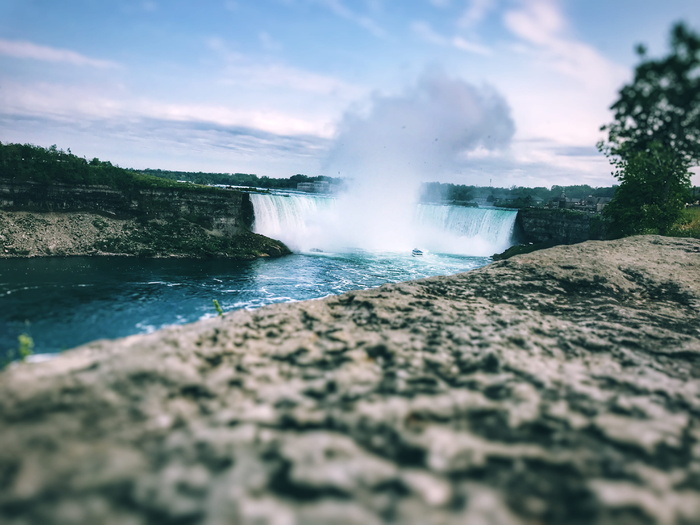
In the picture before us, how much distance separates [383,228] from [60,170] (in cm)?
4545

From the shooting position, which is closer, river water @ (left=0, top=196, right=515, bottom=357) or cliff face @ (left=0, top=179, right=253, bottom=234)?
river water @ (left=0, top=196, right=515, bottom=357)

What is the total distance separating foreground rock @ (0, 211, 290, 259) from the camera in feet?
125

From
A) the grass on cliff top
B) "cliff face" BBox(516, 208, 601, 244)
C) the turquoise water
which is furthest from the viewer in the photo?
"cliff face" BBox(516, 208, 601, 244)

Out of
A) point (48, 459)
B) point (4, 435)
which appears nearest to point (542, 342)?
point (48, 459)

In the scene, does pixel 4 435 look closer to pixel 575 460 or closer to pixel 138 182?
pixel 575 460

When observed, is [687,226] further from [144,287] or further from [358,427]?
[144,287]

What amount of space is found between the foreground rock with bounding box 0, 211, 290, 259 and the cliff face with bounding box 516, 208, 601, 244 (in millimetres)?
37978

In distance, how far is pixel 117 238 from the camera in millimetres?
42250

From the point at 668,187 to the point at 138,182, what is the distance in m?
54.2

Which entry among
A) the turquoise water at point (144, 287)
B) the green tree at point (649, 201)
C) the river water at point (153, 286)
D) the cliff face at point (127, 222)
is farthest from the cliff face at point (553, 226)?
the cliff face at point (127, 222)

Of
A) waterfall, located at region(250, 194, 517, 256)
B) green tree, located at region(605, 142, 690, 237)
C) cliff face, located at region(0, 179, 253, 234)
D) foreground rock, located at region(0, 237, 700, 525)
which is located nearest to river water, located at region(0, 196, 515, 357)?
waterfall, located at region(250, 194, 517, 256)

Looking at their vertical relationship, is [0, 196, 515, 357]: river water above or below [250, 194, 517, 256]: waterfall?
below

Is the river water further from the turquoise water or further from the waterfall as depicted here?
the waterfall

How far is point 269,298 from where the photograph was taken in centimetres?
2622
